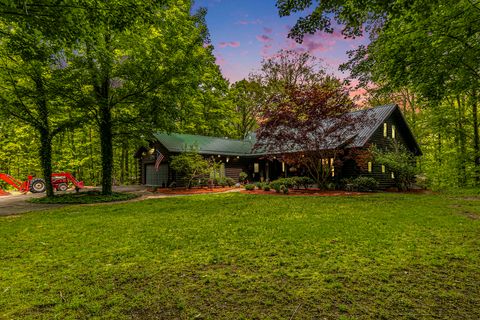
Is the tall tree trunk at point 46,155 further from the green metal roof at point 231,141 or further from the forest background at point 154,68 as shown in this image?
the green metal roof at point 231,141

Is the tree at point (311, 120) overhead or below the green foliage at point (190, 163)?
overhead

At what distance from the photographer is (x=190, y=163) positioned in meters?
20.0

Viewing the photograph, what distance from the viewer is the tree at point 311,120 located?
16.2m

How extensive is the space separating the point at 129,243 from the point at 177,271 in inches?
89.4

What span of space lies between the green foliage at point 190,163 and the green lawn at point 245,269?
12.1m

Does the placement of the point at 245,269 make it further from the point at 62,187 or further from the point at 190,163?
the point at 62,187

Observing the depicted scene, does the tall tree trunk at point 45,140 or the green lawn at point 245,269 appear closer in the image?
the green lawn at point 245,269

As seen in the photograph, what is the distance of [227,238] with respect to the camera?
620 centimetres

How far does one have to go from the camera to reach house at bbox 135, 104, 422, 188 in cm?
1959

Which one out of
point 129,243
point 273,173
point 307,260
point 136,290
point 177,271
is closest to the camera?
point 136,290

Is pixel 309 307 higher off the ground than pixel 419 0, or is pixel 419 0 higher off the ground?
pixel 419 0

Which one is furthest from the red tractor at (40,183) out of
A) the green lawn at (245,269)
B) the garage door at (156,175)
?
the green lawn at (245,269)

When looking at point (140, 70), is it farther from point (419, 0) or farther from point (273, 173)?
point (273, 173)

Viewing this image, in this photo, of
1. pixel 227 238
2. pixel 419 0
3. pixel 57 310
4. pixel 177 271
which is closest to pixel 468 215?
pixel 419 0
